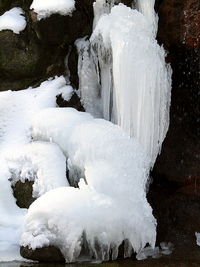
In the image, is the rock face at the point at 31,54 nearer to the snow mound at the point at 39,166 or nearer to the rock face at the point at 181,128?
the rock face at the point at 181,128

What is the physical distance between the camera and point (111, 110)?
6344 mm

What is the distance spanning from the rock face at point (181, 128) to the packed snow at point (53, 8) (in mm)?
989

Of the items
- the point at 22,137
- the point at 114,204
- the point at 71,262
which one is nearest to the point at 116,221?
the point at 114,204

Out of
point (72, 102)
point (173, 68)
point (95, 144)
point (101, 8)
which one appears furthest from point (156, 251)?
point (101, 8)

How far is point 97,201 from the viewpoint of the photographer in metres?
4.97

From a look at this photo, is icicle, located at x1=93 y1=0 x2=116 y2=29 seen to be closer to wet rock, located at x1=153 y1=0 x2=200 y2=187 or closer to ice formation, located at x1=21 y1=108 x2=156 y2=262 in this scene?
wet rock, located at x1=153 y1=0 x2=200 y2=187

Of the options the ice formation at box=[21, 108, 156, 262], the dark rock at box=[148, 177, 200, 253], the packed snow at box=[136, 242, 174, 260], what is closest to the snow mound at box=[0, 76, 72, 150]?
the ice formation at box=[21, 108, 156, 262]

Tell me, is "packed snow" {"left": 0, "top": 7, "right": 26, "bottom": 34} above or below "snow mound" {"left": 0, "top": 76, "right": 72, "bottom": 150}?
above

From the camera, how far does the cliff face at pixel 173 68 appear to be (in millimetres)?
6305

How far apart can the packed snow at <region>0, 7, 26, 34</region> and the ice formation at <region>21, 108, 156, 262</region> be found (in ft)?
5.17

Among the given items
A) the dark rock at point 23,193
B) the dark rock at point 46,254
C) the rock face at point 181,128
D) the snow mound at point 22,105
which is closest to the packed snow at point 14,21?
the snow mound at point 22,105

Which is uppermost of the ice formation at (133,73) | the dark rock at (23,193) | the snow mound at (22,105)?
the ice formation at (133,73)

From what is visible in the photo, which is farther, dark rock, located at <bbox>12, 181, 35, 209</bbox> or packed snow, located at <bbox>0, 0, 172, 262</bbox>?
dark rock, located at <bbox>12, 181, 35, 209</bbox>

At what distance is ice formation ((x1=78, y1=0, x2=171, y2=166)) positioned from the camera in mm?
5949
